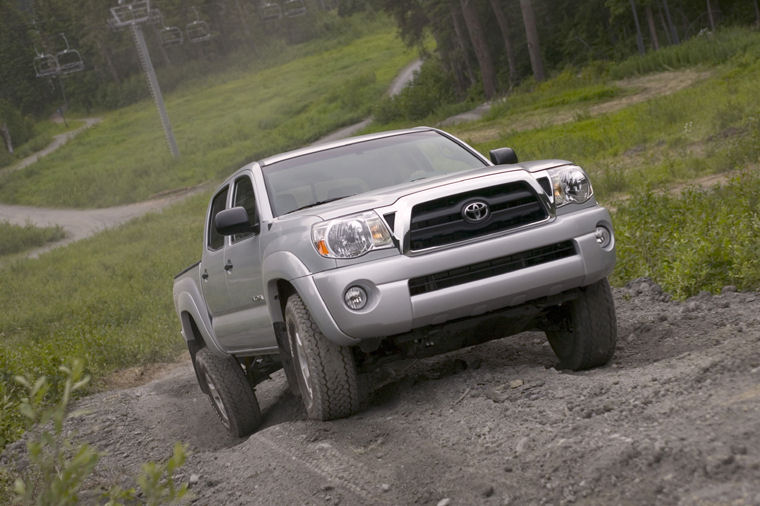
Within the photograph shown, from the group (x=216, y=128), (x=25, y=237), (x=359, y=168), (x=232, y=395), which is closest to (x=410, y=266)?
(x=359, y=168)

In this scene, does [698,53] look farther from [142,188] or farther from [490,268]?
[142,188]

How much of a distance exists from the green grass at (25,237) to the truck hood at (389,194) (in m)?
37.0

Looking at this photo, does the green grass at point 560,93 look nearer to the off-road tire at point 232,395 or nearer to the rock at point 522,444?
the off-road tire at point 232,395

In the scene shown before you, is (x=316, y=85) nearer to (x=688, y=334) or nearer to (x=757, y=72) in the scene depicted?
(x=757, y=72)

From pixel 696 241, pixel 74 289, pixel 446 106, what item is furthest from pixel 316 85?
pixel 696 241

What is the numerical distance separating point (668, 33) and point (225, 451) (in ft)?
116

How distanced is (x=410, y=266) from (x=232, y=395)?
2.62 m

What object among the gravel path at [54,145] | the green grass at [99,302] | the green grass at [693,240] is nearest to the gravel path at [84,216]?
the green grass at [99,302]

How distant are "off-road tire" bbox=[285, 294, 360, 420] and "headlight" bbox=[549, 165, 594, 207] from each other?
1592 millimetres

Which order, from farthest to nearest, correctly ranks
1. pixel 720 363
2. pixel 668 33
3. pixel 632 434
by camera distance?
pixel 668 33 → pixel 720 363 → pixel 632 434

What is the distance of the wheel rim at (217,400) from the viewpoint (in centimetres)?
759

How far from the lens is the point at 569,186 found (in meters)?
5.97

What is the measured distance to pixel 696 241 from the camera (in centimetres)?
834

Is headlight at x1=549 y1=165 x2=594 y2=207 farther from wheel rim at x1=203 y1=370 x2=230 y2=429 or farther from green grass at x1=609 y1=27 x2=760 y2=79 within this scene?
green grass at x1=609 y1=27 x2=760 y2=79
